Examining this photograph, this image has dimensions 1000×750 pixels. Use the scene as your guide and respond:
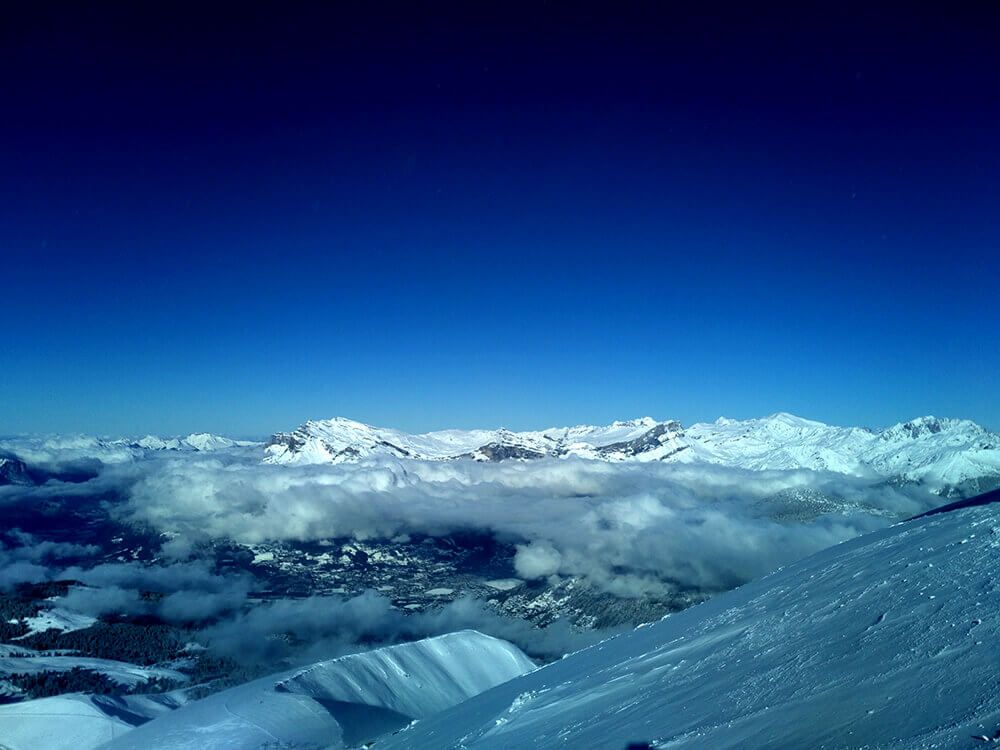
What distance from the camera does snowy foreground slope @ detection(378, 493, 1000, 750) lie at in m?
6.85

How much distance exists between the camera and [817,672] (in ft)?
30.8

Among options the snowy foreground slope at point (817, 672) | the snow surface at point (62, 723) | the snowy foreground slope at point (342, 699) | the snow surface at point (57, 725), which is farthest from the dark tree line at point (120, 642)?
the snowy foreground slope at point (817, 672)

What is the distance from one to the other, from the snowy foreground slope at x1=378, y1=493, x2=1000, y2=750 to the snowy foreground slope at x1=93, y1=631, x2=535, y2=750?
18.6 metres

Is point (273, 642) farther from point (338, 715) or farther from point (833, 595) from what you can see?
point (833, 595)

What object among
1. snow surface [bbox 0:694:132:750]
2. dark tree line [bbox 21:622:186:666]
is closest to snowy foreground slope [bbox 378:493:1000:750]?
snow surface [bbox 0:694:132:750]

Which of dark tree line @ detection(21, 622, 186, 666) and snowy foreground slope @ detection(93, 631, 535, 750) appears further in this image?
dark tree line @ detection(21, 622, 186, 666)

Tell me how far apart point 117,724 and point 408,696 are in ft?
97.0

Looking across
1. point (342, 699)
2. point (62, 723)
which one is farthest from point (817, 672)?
point (62, 723)

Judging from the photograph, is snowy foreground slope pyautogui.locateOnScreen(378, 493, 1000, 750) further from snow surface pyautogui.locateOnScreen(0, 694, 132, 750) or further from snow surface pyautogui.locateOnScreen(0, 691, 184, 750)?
A: snow surface pyautogui.locateOnScreen(0, 694, 132, 750)

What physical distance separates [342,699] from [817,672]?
43.6 meters

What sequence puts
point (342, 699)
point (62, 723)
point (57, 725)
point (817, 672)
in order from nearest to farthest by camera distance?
point (817, 672)
point (342, 699)
point (57, 725)
point (62, 723)

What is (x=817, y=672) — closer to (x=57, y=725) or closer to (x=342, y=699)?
(x=342, y=699)

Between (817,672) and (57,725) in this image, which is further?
(57,725)

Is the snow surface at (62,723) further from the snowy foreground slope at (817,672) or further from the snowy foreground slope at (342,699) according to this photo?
the snowy foreground slope at (817,672)
